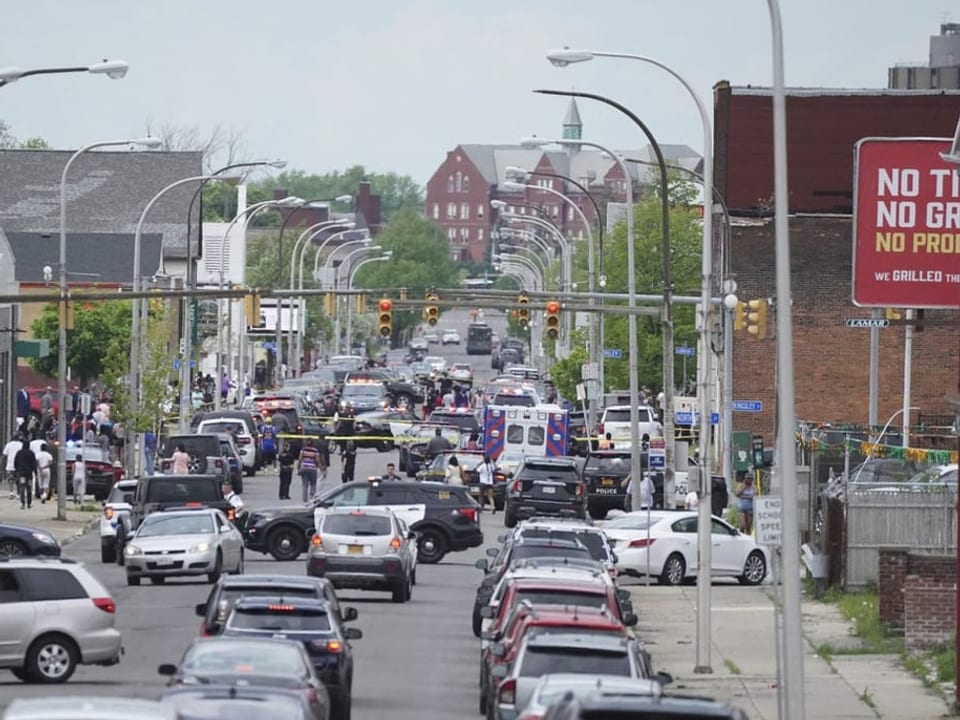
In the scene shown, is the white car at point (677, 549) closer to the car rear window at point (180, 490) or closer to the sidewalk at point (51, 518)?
the car rear window at point (180, 490)

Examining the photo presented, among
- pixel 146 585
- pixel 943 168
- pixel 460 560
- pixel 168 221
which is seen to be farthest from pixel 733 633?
pixel 168 221

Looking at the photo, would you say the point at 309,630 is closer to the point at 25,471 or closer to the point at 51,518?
the point at 51,518

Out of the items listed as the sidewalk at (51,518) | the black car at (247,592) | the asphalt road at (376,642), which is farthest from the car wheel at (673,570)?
the black car at (247,592)

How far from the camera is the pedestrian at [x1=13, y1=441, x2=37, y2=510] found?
5272cm

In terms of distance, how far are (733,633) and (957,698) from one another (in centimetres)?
864

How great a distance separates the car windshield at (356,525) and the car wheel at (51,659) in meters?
10.4

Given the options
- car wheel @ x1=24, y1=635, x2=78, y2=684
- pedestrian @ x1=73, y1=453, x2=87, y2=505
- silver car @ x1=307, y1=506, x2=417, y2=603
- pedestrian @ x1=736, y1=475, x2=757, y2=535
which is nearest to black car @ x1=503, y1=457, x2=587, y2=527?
pedestrian @ x1=736, y1=475, x2=757, y2=535

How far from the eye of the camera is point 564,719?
44.9 ft

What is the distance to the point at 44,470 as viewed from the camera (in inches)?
2197

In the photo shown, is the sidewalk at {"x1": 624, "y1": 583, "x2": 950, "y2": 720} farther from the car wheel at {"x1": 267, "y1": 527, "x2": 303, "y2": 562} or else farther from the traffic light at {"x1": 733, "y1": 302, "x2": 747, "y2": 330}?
the car wheel at {"x1": 267, "y1": 527, "x2": 303, "y2": 562}

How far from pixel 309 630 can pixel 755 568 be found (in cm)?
2054

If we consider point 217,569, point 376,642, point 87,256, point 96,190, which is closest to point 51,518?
point 217,569

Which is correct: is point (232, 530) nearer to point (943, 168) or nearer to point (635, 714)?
point (943, 168)

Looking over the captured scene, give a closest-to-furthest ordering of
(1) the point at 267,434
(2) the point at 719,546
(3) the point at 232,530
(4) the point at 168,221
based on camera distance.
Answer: (3) the point at 232,530 → (2) the point at 719,546 → (1) the point at 267,434 → (4) the point at 168,221
